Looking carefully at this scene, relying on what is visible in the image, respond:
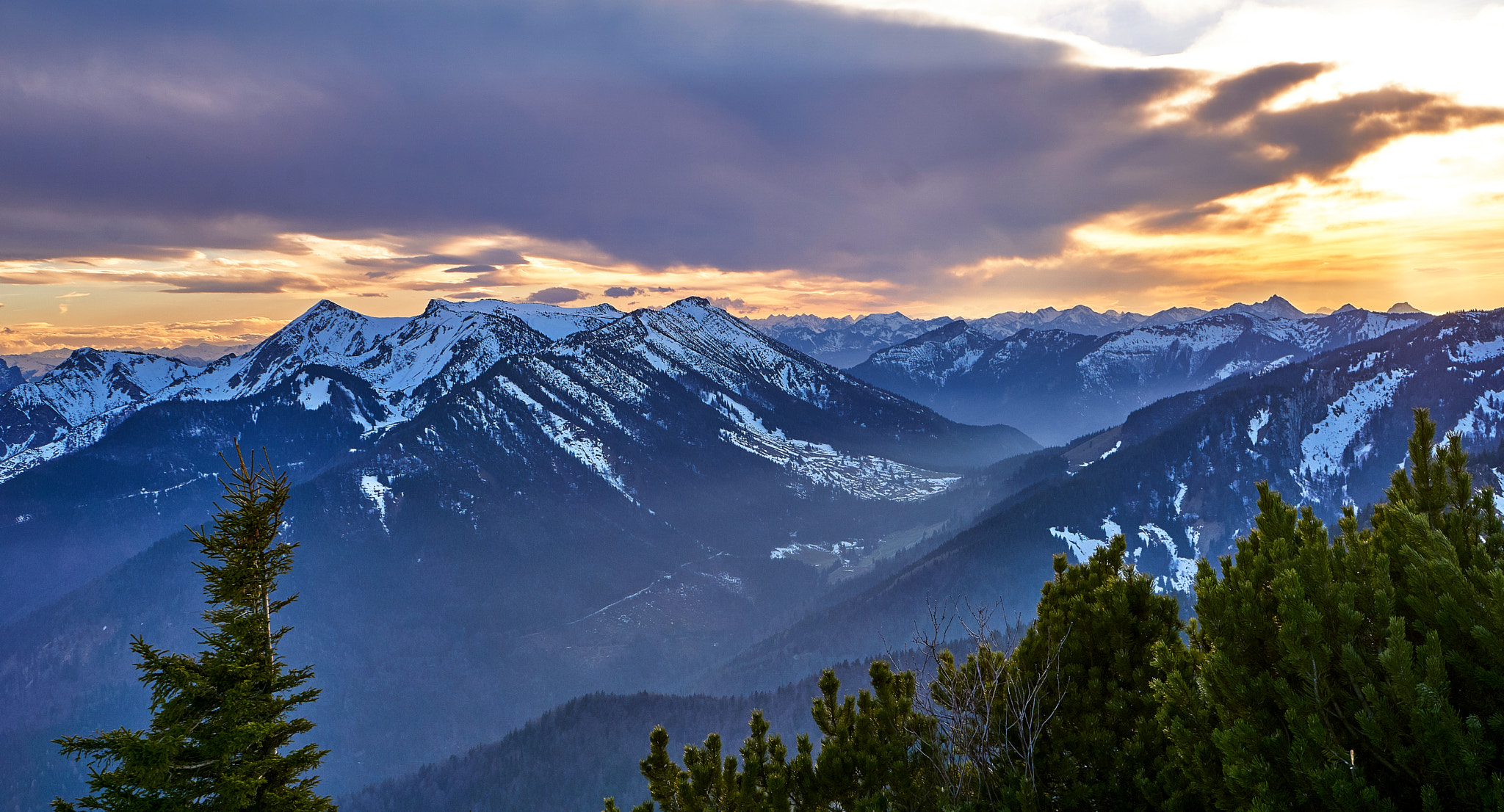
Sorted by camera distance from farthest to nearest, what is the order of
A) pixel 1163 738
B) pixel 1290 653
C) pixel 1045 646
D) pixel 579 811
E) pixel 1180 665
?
1. pixel 579 811
2. pixel 1045 646
3. pixel 1163 738
4. pixel 1180 665
5. pixel 1290 653

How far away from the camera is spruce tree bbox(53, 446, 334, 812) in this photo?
1314 centimetres

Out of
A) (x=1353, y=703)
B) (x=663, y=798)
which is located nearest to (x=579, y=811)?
(x=663, y=798)

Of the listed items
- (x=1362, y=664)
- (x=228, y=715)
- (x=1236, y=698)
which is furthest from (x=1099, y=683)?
(x=228, y=715)

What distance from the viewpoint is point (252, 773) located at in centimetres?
1463

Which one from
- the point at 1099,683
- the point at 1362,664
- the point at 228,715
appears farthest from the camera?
the point at 228,715

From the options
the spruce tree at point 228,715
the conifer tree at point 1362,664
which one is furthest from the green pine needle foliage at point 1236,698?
the spruce tree at point 228,715

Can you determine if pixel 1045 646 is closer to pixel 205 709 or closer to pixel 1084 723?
pixel 1084 723

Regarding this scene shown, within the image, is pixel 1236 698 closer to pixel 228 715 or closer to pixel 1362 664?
pixel 1362 664

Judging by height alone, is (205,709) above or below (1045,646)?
above

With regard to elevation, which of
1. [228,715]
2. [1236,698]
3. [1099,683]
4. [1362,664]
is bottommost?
[1099,683]

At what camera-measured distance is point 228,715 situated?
47.8ft

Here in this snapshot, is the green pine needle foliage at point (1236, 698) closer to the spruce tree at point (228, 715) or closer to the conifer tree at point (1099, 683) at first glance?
the conifer tree at point (1099, 683)

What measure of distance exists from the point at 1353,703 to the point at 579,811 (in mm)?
182935

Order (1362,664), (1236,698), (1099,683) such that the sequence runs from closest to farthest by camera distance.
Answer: (1362,664) < (1236,698) < (1099,683)
